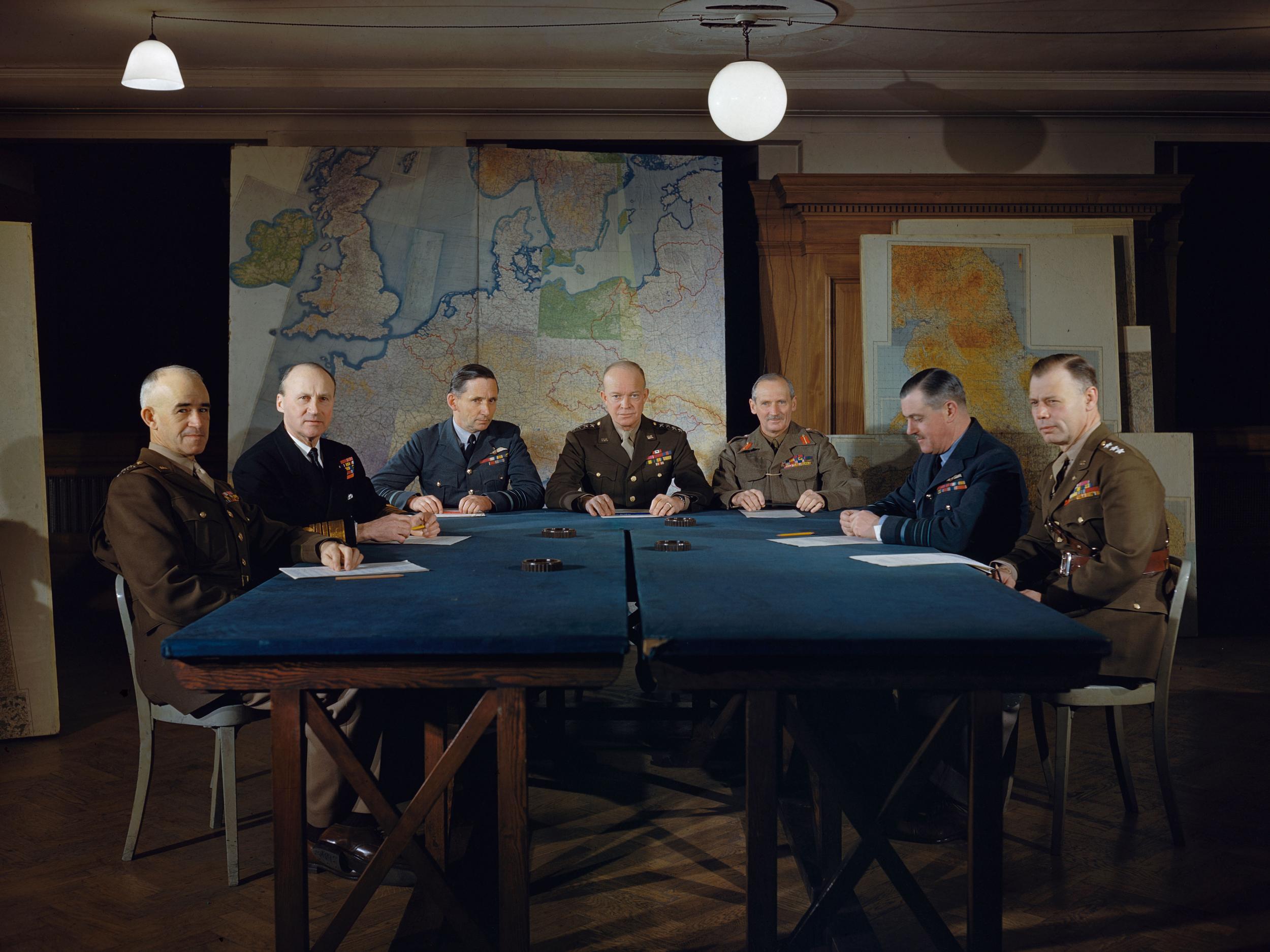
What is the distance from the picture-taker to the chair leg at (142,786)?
2736mm

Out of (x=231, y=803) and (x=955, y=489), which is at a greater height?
(x=955, y=489)

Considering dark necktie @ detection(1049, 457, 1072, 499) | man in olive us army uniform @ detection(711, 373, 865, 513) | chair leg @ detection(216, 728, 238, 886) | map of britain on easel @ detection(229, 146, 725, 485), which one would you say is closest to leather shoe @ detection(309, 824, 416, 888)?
chair leg @ detection(216, 728, 238, 886)

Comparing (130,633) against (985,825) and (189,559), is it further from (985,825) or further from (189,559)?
(985,825)

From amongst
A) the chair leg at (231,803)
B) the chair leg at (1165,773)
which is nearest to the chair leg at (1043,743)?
the chair leg at (1165,773)

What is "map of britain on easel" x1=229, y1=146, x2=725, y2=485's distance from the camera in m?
5.59

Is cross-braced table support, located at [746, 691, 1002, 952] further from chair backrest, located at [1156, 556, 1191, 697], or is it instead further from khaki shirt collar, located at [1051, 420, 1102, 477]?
khaki shirt collar, located at [1051, 420, 1102, 477]

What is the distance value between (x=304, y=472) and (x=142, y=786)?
113cm

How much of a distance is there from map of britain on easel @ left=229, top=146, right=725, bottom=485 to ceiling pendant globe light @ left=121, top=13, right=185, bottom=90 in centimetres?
148

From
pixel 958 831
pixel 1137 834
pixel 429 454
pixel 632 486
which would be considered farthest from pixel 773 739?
pixel 429 454

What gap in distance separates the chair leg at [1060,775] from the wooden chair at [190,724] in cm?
214

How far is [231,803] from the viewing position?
2596 mm

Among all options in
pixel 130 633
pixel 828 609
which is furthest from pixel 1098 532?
pixel 130 633

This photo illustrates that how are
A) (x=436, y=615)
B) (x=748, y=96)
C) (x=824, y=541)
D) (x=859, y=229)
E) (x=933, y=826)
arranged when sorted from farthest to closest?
(x=859, y=229) < (x=748, y=96) < (x=824, y=541) < (x=933, y=826) < (x=436, y=615)

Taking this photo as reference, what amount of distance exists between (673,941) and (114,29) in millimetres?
4798
